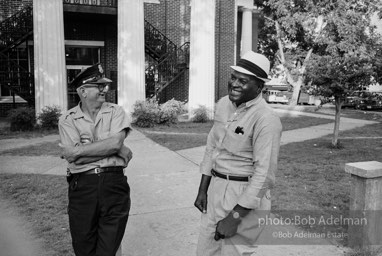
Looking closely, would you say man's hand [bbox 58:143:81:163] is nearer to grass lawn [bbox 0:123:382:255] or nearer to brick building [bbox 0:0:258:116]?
grass lawn [bbox 0:123:382:255]

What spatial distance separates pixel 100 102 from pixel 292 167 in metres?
5.32

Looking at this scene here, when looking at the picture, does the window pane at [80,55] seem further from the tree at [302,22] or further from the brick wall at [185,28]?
the tree at [302,22]

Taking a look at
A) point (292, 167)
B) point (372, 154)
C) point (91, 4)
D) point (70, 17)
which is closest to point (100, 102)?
point (292, 167)

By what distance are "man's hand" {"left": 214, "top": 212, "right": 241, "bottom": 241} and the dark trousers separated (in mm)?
907

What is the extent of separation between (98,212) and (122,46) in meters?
11.6

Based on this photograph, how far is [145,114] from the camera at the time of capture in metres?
13.1

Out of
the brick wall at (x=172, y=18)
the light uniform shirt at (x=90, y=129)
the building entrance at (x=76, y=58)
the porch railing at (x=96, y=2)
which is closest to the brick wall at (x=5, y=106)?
the building entrance at (x=76, y=58)

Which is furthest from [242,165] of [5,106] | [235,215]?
[5,106]

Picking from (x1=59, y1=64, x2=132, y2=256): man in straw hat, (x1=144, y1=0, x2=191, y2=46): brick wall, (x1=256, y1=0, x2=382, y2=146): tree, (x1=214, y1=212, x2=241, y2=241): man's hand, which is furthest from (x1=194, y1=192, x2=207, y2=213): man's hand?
(x1=256, y1=0, x2=382, y2=146): tree

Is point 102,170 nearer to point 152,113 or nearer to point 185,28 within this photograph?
point 152,113

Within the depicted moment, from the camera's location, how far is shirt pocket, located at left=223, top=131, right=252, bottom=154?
8.50ft

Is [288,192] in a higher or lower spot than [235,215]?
lower

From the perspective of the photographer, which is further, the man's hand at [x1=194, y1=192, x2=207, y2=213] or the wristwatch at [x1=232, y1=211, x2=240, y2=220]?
the man's hand at [x1=194, y1=192, x2=207, y2=213]

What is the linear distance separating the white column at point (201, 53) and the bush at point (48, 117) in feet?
16.4
